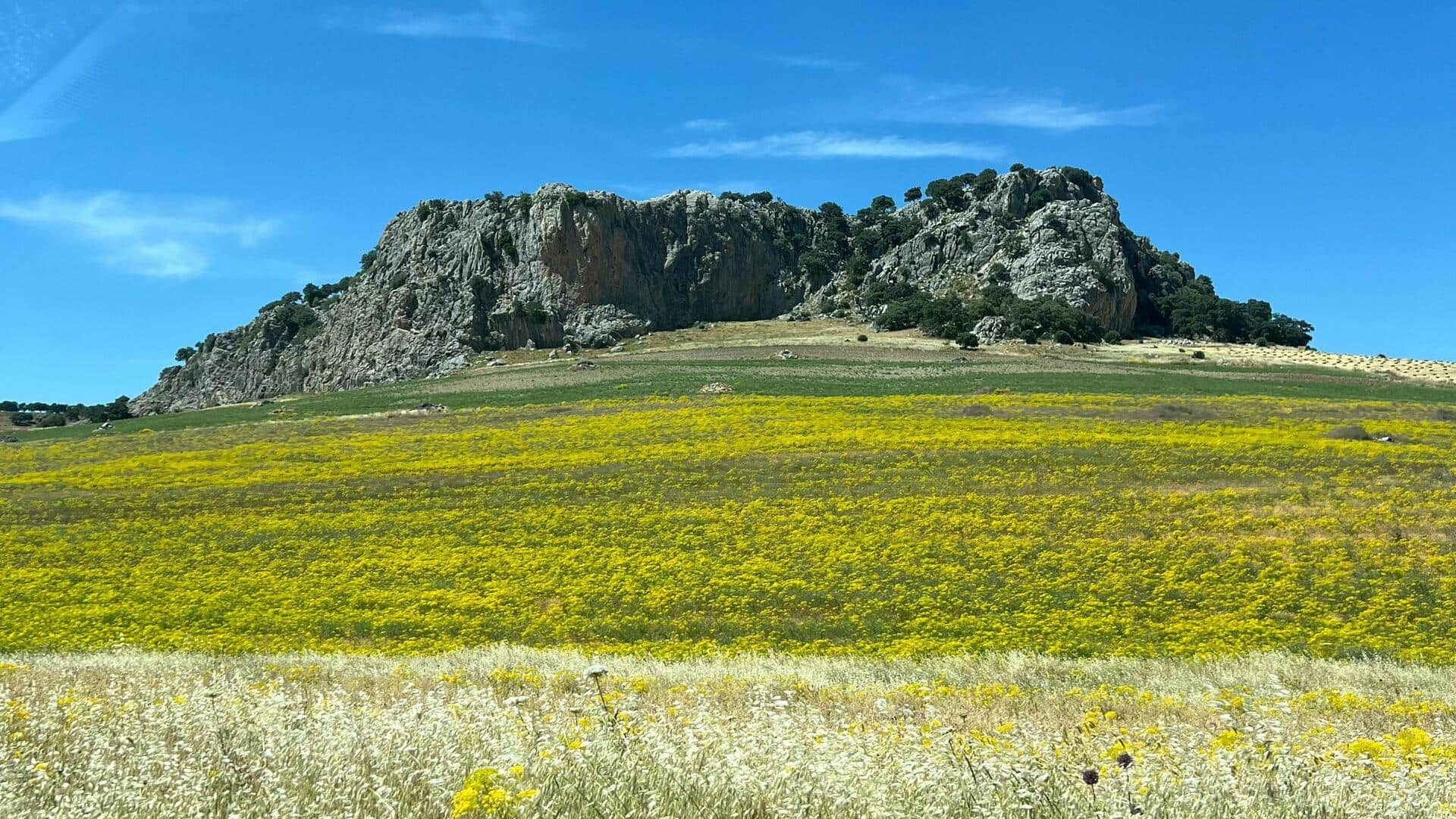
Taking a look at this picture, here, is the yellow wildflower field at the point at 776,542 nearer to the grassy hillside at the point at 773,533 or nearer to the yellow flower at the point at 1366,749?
the grassy hillside at the point at 773,533

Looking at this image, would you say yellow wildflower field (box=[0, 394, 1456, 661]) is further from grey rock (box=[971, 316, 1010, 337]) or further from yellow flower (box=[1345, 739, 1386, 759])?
grey rock (box=[971, 316, 1010, 337])

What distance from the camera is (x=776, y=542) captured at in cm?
3061

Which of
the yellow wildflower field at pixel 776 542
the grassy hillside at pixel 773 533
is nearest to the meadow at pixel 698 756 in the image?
the yellow wildflower field at pixel 776 542

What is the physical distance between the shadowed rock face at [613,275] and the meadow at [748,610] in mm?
69830

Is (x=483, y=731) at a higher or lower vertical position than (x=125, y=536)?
higher

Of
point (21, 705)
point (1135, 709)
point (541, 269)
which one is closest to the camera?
point (21, 705)

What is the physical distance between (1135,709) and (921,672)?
15.5ft

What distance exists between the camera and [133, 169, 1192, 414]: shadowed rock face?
441 ft

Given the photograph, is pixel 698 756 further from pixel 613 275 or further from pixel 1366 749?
pixel 613 275

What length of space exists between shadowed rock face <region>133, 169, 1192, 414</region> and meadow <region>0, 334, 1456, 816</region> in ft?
229

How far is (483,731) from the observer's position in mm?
8531

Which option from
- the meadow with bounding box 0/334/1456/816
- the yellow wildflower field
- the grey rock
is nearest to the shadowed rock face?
the grey rock

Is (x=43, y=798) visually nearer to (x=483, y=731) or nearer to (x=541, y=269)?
(x=483, y=731)

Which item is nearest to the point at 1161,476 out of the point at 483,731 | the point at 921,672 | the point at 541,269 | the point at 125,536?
the point at 921,672
